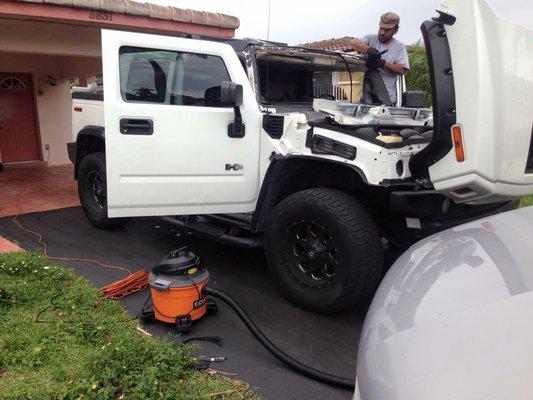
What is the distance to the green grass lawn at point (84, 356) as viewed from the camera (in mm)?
2600

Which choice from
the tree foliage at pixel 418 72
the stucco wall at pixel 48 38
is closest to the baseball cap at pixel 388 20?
the stucco wall at pixel 48 38

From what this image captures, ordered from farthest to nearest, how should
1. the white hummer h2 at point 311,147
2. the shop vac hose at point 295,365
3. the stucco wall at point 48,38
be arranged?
1. the stucco wall at point 48,38
2. the white hummer h2 at point 311,147
3. the shop vac hose at point 295,365

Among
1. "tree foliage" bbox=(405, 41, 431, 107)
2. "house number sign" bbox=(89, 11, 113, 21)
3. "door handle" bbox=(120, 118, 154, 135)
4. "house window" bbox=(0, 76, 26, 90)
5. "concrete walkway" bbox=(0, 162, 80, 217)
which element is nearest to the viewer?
"door handle" bbox=(120, 118, 154, 135)

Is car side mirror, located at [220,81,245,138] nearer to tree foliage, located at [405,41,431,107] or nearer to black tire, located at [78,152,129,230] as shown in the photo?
black tire, located at [78,152,129,230]

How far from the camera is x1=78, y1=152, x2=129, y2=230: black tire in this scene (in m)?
5.53

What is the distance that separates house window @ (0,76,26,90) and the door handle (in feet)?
22.8

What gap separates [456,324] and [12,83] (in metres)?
10.4

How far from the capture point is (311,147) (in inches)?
144

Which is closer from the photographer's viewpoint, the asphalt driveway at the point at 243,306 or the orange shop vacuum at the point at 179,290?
the asphalt driveway at the point at 243,306

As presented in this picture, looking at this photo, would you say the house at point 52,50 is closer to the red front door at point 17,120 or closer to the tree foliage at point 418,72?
the red front door at point 17,120

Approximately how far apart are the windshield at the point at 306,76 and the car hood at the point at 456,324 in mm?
2803

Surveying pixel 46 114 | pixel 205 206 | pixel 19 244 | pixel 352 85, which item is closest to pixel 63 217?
pixel 19 244

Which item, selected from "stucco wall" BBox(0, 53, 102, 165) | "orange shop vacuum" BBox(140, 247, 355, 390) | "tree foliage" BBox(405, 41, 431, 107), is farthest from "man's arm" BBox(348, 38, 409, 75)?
"stucco wall" BBox(0, 53, 102, 165)

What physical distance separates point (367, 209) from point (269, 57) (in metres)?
1.82
